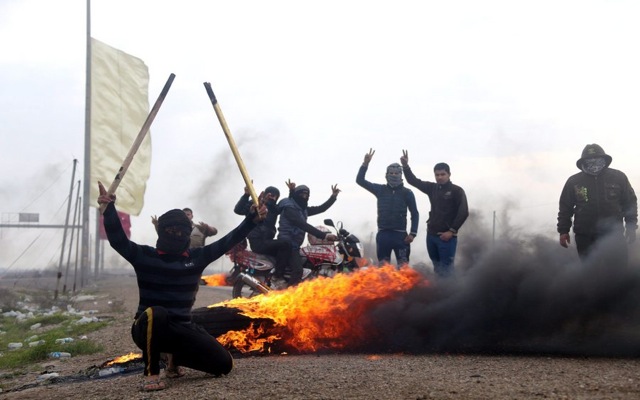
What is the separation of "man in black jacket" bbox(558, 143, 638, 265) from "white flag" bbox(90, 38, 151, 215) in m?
16.3

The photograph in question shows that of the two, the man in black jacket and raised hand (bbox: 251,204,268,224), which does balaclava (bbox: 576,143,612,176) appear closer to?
the man in black jacket

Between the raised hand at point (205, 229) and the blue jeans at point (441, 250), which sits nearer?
the blue jeans at point (441, 250)

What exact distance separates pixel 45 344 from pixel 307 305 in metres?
4.81

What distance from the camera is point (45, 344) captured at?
10547 millimetres

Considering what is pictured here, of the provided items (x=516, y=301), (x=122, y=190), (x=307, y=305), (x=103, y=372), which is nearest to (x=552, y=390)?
(x=516, y=301)

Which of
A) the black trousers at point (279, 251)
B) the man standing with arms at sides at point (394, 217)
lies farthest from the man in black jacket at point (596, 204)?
the black trousers at point (279, 251)

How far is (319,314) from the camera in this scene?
803 cm

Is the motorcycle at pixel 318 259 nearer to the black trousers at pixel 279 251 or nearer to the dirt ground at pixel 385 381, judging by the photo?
the black trousers at pixel 279 251

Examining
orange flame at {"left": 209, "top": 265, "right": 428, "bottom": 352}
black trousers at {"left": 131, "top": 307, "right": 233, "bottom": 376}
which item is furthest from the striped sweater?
orange flame at {"left": 209, "top": 265, "right": 428, "bottom": 352}

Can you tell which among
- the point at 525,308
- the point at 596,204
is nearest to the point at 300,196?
the point at 596,204

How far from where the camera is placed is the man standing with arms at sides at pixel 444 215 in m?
10.2

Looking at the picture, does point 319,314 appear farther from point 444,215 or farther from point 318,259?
point 318,259

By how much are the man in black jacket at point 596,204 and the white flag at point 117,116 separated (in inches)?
641

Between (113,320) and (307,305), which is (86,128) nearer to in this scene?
(113,320)
